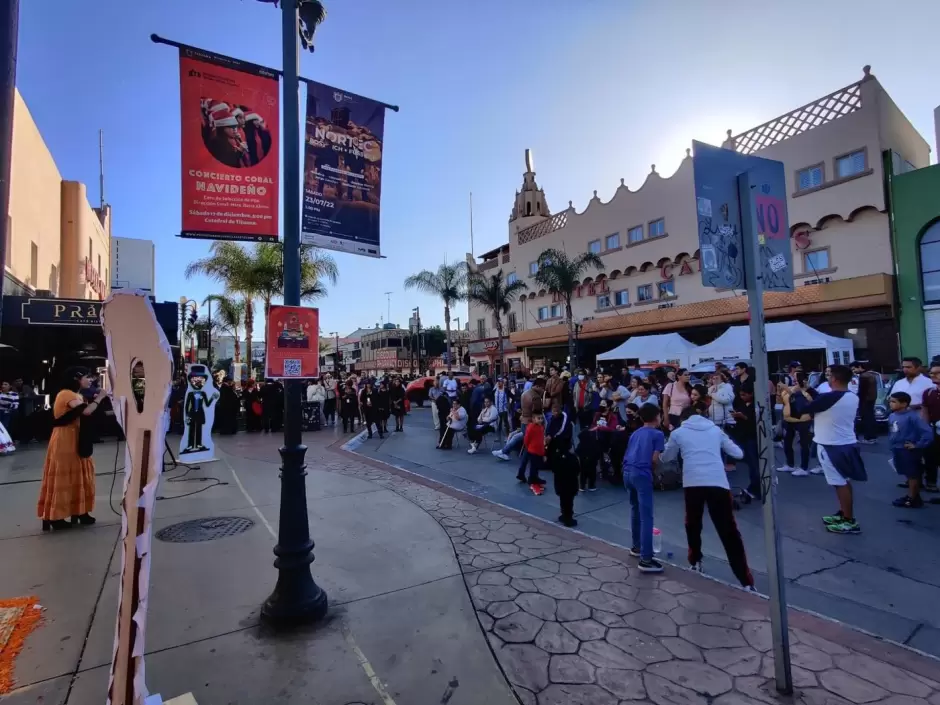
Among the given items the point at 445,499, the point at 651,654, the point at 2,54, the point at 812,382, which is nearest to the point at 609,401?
the point at 812,382

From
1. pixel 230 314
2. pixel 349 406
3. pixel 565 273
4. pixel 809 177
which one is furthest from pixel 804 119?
pixel 230 314

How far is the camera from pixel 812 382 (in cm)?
1181

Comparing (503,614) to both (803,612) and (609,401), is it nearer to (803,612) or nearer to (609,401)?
(803,612)

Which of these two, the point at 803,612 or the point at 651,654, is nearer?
the point at 651,654

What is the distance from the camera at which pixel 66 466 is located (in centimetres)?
605

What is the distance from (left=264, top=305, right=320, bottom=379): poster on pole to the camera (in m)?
3.93

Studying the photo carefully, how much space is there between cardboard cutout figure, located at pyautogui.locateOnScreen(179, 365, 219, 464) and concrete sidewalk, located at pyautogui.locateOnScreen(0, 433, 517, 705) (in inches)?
112

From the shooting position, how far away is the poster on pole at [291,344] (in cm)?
393

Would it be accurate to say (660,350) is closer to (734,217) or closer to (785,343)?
(785,343)

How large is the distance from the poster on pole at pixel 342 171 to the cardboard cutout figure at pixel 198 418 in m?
6.90

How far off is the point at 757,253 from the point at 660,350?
63.3ft

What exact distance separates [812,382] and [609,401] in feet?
15.6

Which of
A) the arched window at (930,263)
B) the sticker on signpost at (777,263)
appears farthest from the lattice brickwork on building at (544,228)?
the sticker on signpost at (777,263)

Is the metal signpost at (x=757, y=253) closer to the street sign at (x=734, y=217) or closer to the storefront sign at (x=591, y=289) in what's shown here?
the street sign at (x=734, y=217)
